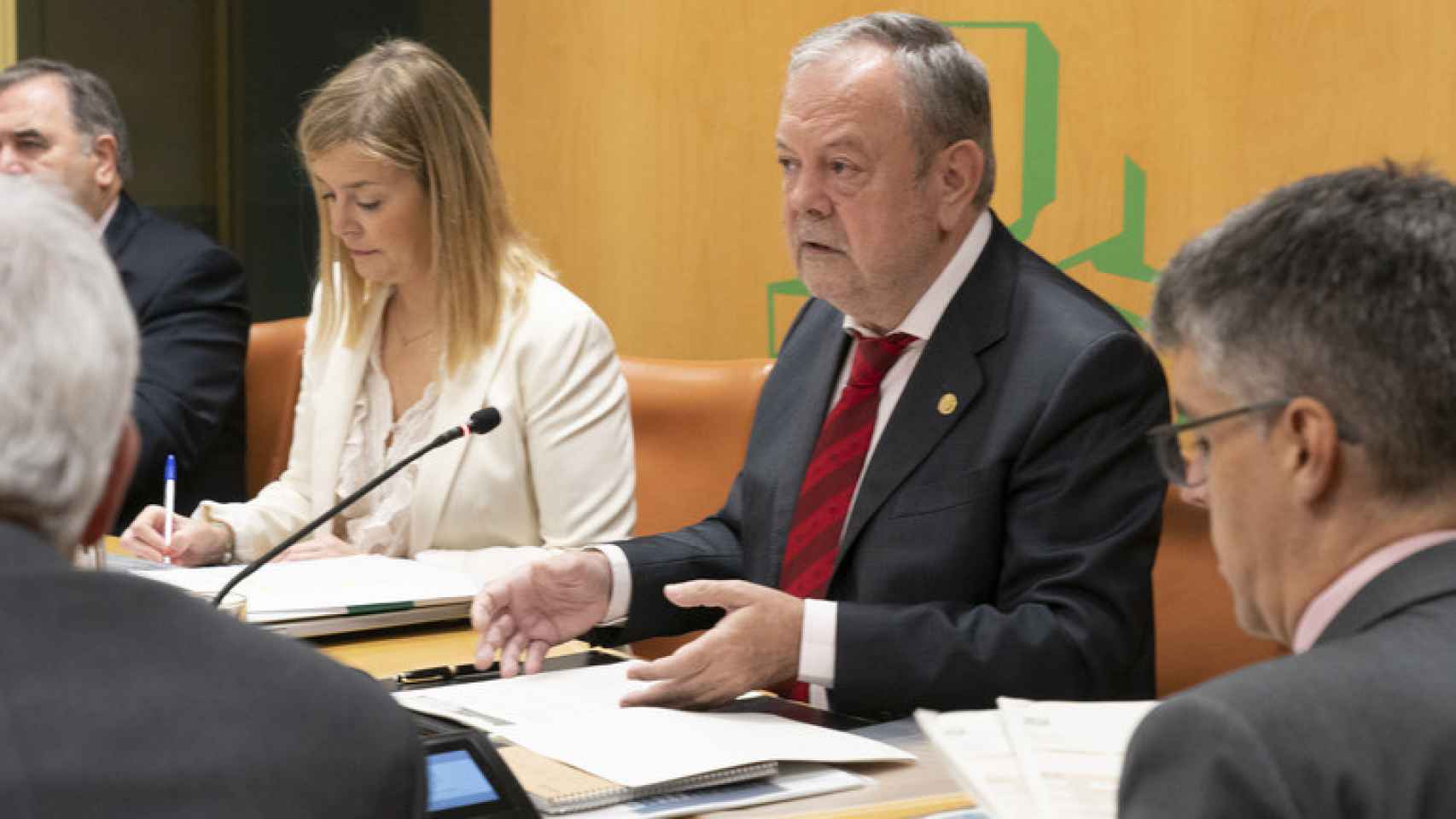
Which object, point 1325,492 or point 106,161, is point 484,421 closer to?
point 1325,492

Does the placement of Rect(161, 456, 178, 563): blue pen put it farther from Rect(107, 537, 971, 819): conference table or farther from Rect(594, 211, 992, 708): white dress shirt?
Rect(594, 211, 992, 708): white dress shirt

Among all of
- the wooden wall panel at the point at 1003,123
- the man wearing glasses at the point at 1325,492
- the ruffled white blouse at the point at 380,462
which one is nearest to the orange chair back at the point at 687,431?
the ruffled white blouse at the point at 380,462

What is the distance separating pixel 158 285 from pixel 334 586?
5.59 ft

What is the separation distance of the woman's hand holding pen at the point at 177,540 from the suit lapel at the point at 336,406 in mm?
218

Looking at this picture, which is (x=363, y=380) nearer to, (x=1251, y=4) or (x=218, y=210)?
(x=1251, y=4)

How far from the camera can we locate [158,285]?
151 inches

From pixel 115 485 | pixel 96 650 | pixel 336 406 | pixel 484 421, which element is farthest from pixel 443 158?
pixel 96 650

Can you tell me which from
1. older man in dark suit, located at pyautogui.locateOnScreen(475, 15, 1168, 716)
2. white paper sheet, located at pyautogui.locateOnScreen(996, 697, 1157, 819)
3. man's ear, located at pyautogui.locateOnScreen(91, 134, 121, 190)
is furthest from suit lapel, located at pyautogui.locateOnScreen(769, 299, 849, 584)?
man's ear, located at pyautogui.locateOnScreen(91, 134, 121, 190)

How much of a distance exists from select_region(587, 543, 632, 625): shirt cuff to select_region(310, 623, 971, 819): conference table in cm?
6

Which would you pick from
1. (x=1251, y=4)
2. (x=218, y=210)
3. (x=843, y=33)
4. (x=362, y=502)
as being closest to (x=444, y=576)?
(x=362, y=502)

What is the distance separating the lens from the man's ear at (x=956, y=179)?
2.28 meters

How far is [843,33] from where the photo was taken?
2293 mm

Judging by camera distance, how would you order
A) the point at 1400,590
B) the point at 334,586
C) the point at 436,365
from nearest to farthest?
the point at 1400,590, the point at 334,586, the point at 436,365

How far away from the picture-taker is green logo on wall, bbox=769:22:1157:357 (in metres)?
3.17
